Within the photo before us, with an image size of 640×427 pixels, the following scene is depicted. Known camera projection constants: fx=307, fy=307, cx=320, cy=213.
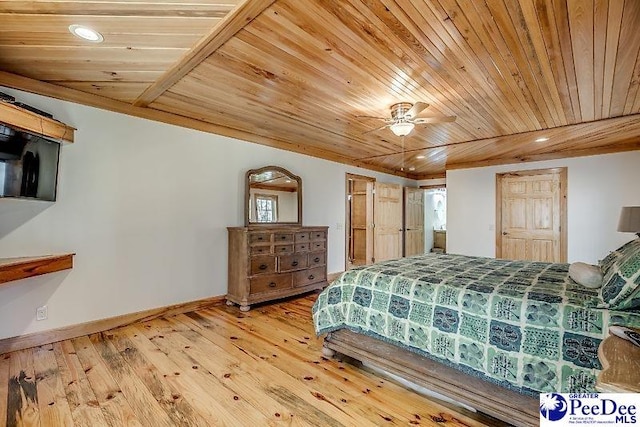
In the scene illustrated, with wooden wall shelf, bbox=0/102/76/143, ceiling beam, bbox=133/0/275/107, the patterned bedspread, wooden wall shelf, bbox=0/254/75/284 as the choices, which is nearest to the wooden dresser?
the patterned bedspread

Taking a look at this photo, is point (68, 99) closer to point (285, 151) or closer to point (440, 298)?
point (285, 151)

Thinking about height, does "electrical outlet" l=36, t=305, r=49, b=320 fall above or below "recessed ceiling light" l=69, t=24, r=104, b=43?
below

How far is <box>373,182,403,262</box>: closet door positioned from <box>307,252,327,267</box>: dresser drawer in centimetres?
199

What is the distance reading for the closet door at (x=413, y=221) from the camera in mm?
7221

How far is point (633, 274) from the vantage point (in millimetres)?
1541

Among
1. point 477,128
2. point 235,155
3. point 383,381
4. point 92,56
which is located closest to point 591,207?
point 477,128

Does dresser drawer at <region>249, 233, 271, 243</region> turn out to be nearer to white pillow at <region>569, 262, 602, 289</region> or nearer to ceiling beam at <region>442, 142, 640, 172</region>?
white pillow at <region>569, 262, 602, 289</region>

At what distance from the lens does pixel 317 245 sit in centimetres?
455

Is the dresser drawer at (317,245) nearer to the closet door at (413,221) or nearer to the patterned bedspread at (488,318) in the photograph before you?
the patterned bedspread at (488,318)

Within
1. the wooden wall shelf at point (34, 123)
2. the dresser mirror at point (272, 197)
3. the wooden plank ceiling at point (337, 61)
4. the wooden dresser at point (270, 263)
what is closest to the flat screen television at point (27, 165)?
the wooden wall shelf at point (34, 123)

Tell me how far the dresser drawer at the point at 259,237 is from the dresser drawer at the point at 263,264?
0.21m

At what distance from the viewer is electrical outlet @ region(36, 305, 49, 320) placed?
2695 mm

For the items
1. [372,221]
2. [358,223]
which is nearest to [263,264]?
[372,221]


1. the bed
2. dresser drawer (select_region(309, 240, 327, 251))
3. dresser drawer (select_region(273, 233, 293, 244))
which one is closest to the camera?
the bed
